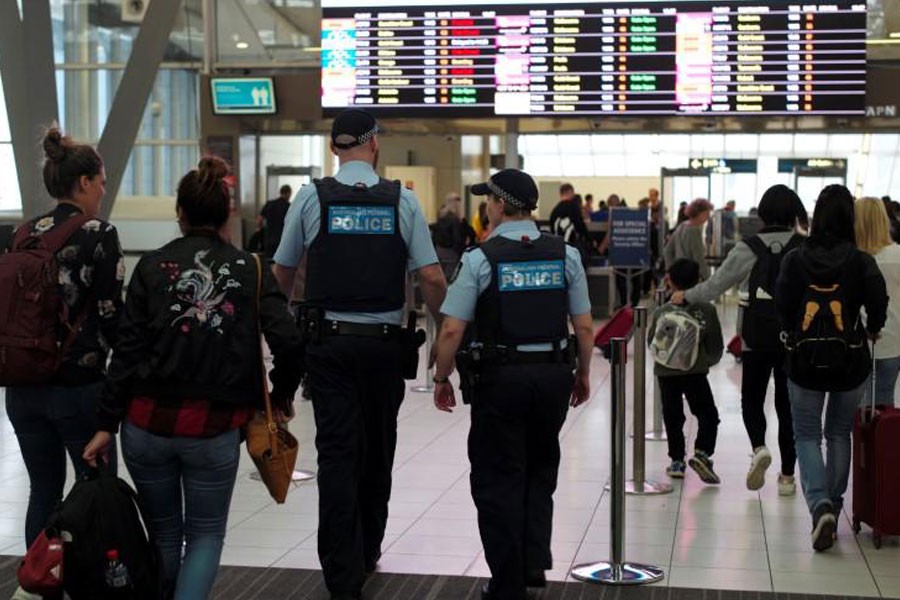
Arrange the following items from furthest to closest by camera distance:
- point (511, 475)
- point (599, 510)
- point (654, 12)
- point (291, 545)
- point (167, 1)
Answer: point (654, 12), point (167, 1), point (599, 510), point (291, 545), point (511, 475)

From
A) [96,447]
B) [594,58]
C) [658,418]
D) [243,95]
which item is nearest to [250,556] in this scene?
[96,447]

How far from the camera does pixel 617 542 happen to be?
5.52 metres

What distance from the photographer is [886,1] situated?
15.3 meters

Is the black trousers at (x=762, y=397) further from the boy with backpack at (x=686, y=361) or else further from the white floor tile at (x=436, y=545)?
the white floor tile at (x=436, y=545)

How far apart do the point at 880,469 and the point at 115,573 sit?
11.2ft

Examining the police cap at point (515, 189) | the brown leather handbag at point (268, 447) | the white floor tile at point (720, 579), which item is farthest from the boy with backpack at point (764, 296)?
the brown leather handbag at point (268, 447)

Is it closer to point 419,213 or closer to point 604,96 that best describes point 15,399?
point 419,213

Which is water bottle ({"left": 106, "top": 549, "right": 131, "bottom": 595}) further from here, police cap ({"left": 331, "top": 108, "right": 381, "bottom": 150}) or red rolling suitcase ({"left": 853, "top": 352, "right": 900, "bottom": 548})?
red rolling suitcase ({"left": 853, "top": 352, "right": 900, "bottom": 548})

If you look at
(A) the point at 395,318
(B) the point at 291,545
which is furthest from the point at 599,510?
(A) the point at 395,318

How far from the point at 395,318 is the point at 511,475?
2.31 ft

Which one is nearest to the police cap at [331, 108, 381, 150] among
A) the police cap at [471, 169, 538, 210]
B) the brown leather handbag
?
the police cap at [471, 169, 538, 210]

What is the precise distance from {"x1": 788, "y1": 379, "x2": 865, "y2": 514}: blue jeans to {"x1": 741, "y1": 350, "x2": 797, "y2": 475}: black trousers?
83cm

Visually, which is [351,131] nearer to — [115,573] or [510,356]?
[510,356]

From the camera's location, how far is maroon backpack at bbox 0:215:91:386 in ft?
14.4
